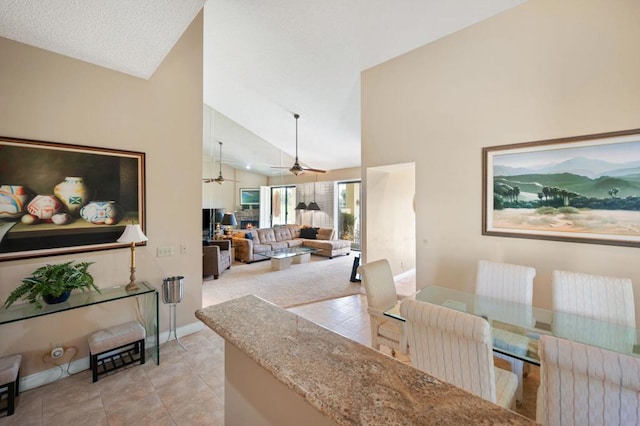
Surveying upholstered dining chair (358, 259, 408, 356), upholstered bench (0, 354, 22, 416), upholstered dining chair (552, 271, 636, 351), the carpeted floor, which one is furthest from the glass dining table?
upholstered bench (0, 354, 22, 416)

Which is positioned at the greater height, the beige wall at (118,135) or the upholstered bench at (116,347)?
the beige wall at (118,135)

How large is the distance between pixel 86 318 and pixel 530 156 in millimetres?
4740

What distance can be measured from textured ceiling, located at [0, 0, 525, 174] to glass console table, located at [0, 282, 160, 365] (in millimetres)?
2121

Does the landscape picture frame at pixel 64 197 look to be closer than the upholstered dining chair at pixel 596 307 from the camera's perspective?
No

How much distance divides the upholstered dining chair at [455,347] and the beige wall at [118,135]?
2.64m

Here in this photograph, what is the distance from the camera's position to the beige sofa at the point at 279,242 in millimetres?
7324

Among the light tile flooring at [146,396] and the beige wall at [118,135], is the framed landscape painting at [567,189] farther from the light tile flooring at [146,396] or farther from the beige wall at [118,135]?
the beige wall at [118,135]

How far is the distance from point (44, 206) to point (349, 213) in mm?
7630

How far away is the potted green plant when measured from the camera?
6.96 feet

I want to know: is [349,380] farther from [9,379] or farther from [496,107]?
[496,107]

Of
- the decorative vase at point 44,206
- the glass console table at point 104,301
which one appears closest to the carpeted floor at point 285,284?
the glass console table at point 104,301

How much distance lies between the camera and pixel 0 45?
2119 millimetres

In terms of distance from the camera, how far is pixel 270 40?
379 centimetres

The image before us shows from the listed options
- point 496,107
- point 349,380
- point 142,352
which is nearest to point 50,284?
point 142,352
